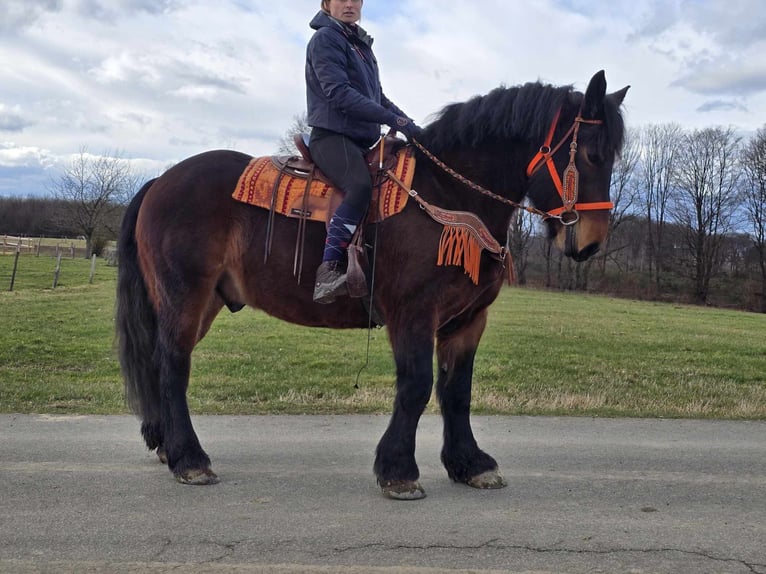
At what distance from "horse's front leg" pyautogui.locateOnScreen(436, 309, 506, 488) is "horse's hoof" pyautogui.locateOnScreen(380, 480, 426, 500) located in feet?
1.61

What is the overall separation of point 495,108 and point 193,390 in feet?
19.0

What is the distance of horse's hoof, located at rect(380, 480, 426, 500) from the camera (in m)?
4.34

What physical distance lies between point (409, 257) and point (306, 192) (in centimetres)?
94

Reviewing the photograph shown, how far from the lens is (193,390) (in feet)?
28.5

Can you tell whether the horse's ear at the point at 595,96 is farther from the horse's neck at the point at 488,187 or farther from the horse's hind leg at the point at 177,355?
the horse's hind leg at the point at 177,355

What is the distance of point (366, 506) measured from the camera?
4.21 meters

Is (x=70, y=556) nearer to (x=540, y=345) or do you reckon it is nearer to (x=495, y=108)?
(x=495, y=108)

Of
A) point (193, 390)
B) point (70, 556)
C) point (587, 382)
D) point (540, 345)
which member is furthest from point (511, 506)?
point (540, 345)

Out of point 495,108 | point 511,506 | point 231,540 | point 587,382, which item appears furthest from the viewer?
point 587,382

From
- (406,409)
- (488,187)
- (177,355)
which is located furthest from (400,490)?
(488,187)

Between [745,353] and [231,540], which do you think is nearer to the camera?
[231,540]

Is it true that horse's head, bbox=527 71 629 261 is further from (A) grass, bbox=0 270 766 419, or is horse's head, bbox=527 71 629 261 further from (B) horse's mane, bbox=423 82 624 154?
(A) grass, bbox=0 270 766 419

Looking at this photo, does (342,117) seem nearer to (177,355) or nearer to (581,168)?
(581,168)

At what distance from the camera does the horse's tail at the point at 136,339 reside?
528 cm
